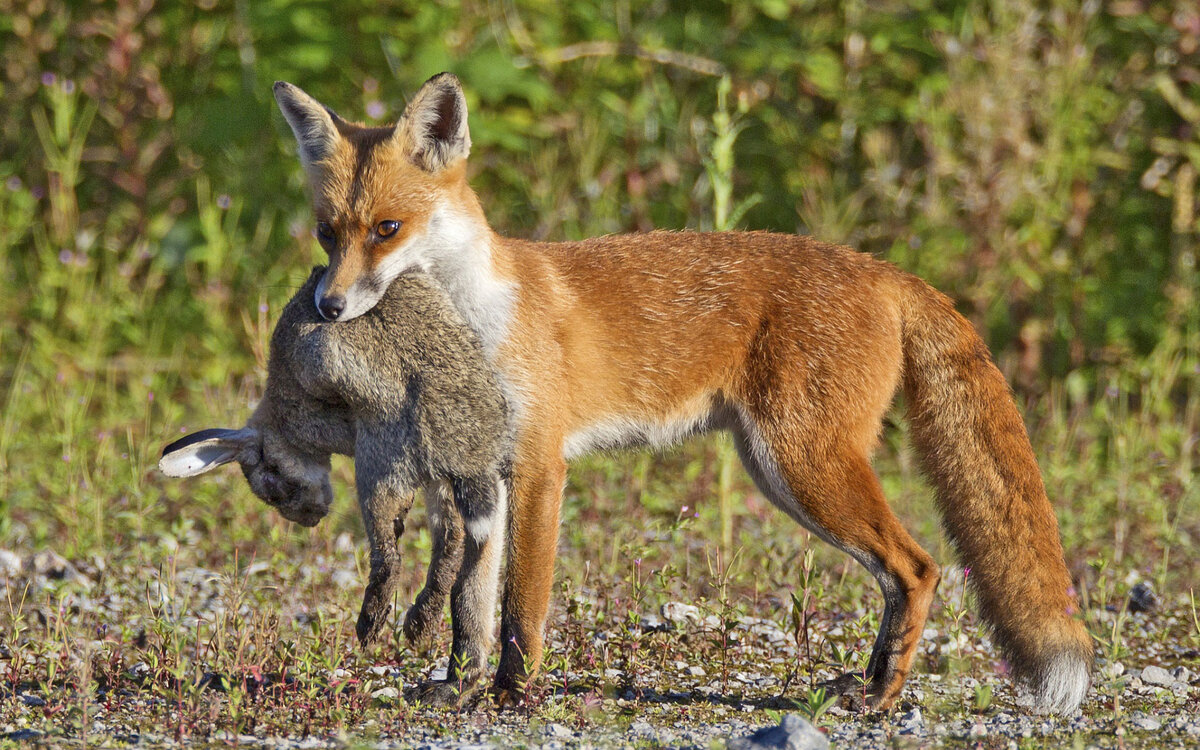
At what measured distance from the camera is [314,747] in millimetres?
3674

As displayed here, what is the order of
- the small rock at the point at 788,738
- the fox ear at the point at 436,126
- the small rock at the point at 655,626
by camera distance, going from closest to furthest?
the small rock at the point at 788,738, the fox ear at the point at 436,126, the small rock at the point at 655,626

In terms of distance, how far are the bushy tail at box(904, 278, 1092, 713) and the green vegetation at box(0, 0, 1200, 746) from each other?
122 cm

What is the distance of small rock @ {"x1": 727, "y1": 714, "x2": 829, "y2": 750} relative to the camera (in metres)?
3.46

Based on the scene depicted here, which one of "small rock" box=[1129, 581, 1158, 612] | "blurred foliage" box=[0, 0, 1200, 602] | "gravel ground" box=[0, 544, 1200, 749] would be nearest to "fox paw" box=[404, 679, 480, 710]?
"gravel ground" box=[0, 544, 1200, 749]

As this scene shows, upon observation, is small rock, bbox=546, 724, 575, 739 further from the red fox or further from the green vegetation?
the green vegetation

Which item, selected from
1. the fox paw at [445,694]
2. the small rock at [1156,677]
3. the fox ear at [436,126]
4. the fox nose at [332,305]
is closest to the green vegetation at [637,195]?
the small rock at [1156,677]

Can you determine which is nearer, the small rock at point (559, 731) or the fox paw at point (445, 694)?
the small rock at point (559, 731)

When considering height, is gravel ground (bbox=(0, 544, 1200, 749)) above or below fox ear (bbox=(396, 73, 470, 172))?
below

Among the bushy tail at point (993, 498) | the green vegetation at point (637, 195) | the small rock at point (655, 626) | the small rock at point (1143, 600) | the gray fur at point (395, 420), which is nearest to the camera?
the bushy tail at point (993, 498)

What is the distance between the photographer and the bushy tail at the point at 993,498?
13.5 feet

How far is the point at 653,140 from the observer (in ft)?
A: 26.5

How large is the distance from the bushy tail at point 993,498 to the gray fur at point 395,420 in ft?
5.35

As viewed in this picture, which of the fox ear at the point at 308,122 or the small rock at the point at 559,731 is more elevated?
the fox ear at the point at 308,122

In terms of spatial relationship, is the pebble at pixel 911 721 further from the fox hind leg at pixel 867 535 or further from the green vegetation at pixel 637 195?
the green vegetation at pixel 637 195
